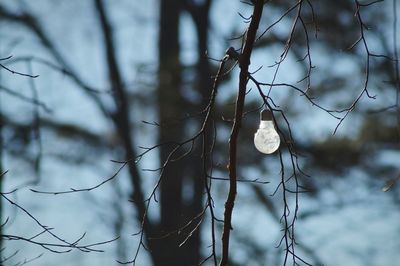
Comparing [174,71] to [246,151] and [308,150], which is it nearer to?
[246,151]

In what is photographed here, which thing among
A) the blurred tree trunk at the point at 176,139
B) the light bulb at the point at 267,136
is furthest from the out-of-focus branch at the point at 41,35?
the light bulb at the point at 267,136

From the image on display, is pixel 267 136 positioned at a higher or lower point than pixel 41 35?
lower

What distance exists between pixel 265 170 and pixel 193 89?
1.07m

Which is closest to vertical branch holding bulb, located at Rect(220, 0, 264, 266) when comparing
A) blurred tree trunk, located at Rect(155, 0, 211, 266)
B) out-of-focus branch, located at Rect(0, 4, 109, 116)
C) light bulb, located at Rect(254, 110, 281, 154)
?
light bulb, located at Rect(254, 110, 281, 154)

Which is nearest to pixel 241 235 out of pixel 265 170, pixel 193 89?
pixel 265 170

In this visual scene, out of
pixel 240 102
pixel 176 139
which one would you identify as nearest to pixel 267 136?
pixel 240 102

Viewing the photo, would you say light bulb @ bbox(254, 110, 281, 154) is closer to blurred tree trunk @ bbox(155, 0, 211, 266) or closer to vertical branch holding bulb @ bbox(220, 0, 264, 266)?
vertical branch holding bulb @ bbox(220, 0, 264, 266)

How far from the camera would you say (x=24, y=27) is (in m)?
8.51

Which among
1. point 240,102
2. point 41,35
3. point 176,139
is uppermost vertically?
point 41,35

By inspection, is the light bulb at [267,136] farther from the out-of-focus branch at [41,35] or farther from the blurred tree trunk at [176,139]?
the out-of-focus branch at [41,35]

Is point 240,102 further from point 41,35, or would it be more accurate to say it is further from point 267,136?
point 41,35

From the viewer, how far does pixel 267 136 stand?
79.4 inches

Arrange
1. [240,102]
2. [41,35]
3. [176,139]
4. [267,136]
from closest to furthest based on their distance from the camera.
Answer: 1. [240,102]
2. [267,136]
3. [176,139]
4. [41,35]

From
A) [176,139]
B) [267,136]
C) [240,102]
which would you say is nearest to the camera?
[240,102]
